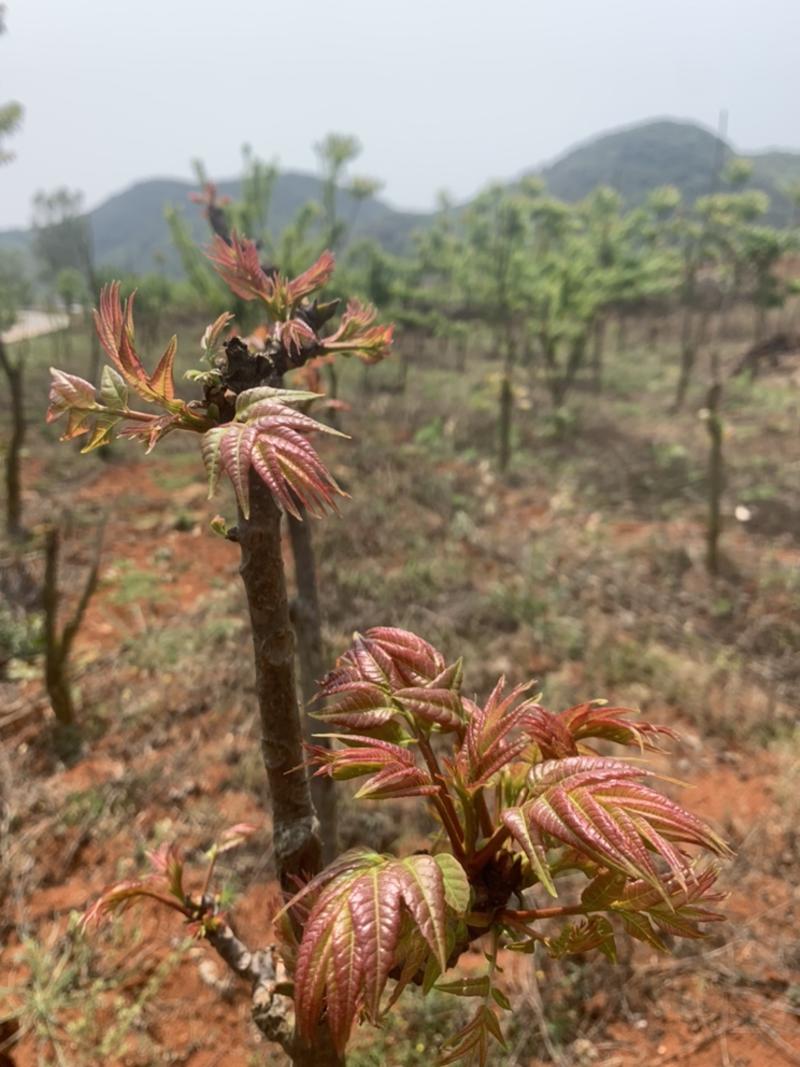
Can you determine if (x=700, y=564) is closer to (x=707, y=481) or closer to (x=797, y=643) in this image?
(x=797, y=643)

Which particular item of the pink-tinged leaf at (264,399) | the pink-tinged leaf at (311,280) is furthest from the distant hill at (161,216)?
the pink-tinged leaf at (264,399)

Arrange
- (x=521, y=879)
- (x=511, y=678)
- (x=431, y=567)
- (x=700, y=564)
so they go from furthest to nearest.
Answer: (x=700, y=564) < (x=431, y=567) < (x=511, y=678) < (x=521, y=879)

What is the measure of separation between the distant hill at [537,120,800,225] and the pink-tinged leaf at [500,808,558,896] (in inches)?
3125

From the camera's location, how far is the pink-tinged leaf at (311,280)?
92 cm

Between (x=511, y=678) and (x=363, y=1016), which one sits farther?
(x=511, y=678)

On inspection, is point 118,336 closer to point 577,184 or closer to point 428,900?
point 428,900

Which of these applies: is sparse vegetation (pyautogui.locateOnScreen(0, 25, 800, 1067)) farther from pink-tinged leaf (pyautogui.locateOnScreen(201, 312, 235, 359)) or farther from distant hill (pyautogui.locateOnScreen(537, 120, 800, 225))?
distant hill (pyautogui.locateOnScreen(537, 120, 800, 225))

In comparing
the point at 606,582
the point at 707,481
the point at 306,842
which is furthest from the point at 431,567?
the point at 707,481

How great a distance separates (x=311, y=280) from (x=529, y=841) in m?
0.78

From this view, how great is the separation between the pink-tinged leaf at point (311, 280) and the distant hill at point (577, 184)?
75167 millimetres

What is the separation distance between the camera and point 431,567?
5.52m

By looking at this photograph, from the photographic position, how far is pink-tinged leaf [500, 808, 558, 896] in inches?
23.3

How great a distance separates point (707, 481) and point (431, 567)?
527 centimetres

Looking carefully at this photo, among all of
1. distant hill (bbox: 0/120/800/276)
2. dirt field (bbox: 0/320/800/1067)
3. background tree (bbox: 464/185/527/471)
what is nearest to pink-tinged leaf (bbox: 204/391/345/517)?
dirt field (bbox: 0/320/800/1067)
